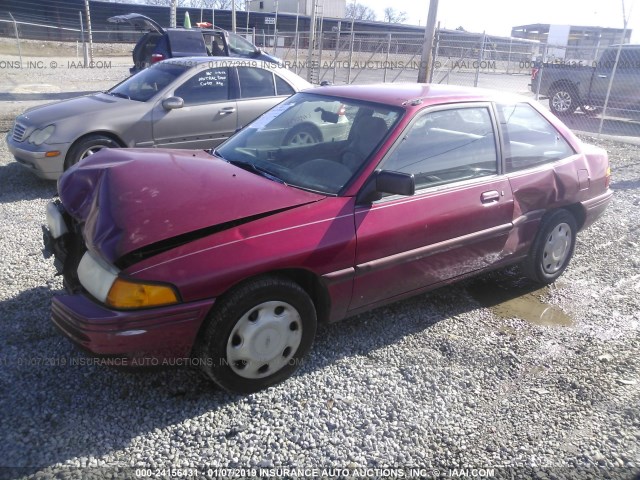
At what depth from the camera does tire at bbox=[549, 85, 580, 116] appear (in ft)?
47.0

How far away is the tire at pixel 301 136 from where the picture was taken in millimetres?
3734

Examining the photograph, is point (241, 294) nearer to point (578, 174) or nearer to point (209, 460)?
point (209, 460)

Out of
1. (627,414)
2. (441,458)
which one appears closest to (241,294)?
(441,458)

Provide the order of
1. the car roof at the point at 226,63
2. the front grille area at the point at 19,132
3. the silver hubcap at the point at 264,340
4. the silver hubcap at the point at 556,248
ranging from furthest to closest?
1. the car roof at the point at 226,63
2. the front grille area at the point at 19,132
3. the silver hubcap at the point at 556,248
4. the silver hubcap at the point at 264,340

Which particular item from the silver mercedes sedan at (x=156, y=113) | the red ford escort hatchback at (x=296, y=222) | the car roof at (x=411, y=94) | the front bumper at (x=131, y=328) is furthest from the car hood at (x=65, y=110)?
the front bumper at (x=131, y=328)

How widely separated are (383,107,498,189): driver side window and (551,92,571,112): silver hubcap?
12123 mm

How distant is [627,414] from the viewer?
304 cm

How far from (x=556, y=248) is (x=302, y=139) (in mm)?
2344

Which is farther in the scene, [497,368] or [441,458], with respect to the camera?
[497,368]

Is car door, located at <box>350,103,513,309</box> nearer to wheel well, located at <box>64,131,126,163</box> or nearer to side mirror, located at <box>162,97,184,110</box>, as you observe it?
side mirror, located at <box>162,97,184,110</box>

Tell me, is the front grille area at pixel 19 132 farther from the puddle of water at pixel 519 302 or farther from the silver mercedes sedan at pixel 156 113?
the puddle of water at pixel 519 302

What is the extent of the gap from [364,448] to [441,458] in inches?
14.8

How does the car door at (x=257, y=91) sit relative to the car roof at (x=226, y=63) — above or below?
below

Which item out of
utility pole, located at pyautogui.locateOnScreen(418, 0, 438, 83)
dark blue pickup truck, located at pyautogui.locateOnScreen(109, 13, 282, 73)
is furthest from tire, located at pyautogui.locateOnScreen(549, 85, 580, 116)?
dark blue pickup truck, located at pyautogui.locateOnScreen(109, 13, 282, 73)
